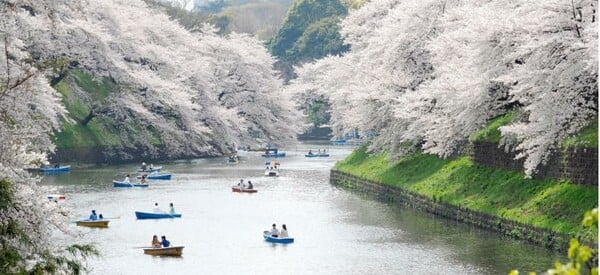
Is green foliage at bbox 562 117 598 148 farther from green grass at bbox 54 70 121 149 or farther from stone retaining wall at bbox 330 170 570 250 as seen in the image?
green grass at bbox 54 70 121 149

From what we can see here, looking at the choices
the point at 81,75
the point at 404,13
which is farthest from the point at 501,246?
the point at 81,75

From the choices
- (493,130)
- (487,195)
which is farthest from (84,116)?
(487,195)

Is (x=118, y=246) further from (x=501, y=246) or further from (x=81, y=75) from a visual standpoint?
(x=81, y=75)

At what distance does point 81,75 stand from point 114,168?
12.8 metres

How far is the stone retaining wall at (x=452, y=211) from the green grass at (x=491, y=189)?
21 centimetres

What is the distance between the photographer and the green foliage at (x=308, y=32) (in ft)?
378

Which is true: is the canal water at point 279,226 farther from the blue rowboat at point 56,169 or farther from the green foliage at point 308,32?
the green foliage at point 308,32

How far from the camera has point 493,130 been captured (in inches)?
1551

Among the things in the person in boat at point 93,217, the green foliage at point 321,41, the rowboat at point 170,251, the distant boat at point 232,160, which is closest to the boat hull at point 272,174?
the distant boat at point 232,160

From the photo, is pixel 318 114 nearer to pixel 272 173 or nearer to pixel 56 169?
pixel 272 173

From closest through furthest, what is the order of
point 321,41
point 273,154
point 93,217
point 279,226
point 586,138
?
point 586,138
point 93,217
point 279,226
point 273,154
point 321,41

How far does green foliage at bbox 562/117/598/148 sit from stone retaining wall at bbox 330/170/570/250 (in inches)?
110

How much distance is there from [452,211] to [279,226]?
6489 mm

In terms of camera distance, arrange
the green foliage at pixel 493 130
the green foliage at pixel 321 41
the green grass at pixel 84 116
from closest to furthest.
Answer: the green foliage at pixel 493 130 → the green grass at pixel 84 116 → the green foliage at pixel 321 41
